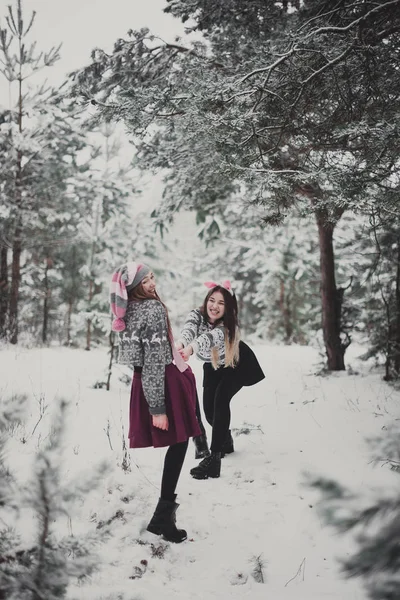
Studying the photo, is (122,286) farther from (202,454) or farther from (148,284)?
(202,454)

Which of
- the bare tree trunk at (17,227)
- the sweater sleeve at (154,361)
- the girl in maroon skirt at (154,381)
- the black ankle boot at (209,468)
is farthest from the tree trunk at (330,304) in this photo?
the bare tree trunk at (17,227)

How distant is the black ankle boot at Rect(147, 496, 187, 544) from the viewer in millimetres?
2924

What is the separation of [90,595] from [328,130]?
5.18 meters

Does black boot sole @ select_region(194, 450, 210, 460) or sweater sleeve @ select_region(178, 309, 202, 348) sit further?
black boot sole @ select_region(194, 450, 210, 460)

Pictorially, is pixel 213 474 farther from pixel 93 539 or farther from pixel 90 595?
pixel 93 539

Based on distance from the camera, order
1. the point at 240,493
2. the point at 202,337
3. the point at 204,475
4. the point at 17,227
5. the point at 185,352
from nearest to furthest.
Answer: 1. the point at 185,352
2. the point at 240,493
3. the point at 202,337
4. the point at 204,475
5. the point at 17,227

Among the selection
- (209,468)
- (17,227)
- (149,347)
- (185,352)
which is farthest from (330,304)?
(17,227)

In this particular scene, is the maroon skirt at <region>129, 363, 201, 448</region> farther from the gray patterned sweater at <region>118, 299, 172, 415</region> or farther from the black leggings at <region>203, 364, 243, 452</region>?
the black leggings at <region>203, 364, 243, 452</region>

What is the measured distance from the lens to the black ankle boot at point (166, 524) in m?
2.92

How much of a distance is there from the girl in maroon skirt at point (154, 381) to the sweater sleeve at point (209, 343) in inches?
28.5

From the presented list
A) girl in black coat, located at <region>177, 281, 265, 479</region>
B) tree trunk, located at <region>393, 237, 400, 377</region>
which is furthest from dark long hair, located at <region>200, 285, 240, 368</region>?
tree trunk, located at <region>393, 237, 400, 377</region>

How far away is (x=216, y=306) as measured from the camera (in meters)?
4.07

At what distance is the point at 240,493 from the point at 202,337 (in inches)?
61.6

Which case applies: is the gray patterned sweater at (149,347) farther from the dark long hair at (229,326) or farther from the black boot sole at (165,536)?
the dark long hair at (229,326)
